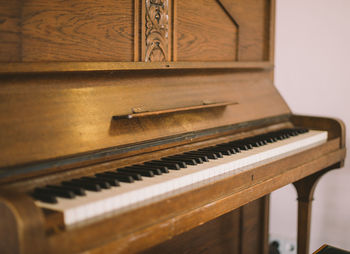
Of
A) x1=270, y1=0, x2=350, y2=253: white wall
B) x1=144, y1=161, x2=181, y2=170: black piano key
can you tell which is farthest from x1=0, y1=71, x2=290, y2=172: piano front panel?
x1=270, y1=0, x2=350, y2=253: white wall

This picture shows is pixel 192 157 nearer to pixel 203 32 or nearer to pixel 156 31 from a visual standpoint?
pixel 156 31

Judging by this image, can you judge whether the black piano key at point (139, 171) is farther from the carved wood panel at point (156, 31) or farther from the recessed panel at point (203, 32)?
the recessed panel at point (203, 32)

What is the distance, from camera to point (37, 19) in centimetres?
149

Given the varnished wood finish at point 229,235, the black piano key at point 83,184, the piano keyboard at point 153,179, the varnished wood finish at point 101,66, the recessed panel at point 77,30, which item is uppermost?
the recessed panel at point 77,30

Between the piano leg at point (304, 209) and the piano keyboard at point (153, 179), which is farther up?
the piano keyboard at point (153, 179)

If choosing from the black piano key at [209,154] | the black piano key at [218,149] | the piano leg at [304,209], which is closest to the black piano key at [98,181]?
the black piano key at [209,154]

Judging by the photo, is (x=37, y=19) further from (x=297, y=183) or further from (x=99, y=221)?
(x=297, y=183)

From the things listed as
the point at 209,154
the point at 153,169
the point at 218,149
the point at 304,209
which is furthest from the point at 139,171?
the point at 304,209

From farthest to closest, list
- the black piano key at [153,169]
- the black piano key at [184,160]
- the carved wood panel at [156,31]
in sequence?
the carved wood panel at [156,31] → the black piano key at [184,160] → the black piano key at [153,169]

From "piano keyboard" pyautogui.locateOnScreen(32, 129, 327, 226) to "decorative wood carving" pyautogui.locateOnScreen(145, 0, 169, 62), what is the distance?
1.53ft

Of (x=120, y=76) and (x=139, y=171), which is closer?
(x=139, y=171)

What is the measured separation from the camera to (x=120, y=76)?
1831 mm

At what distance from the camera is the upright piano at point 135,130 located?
1.23m

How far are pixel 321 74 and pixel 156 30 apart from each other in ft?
6.32
